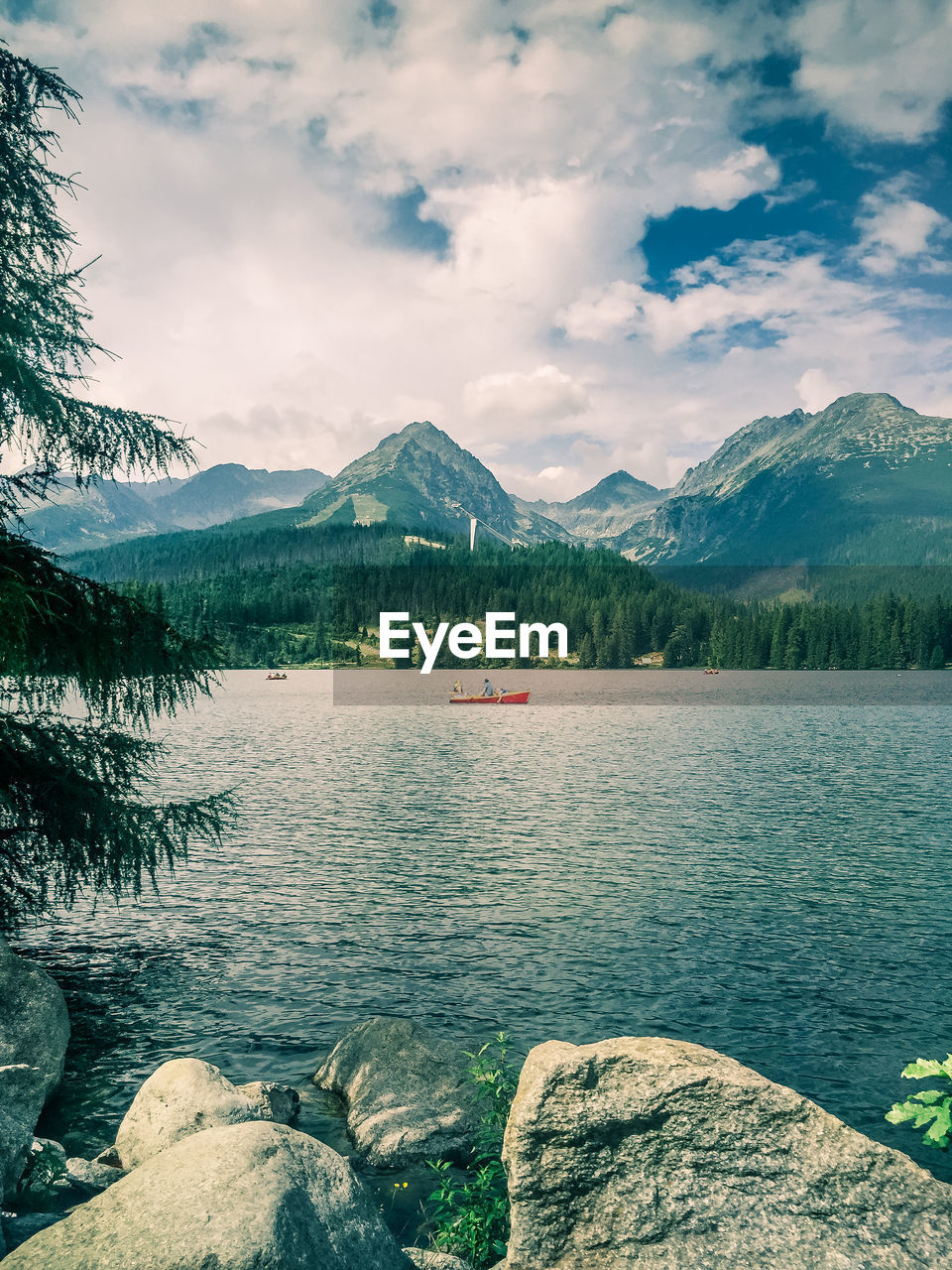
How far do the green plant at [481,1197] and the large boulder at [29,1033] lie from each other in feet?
20.2

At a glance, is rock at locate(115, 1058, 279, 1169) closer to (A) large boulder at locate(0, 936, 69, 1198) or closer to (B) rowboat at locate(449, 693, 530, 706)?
(A) large boulder at locate(0, 936, 69, 1198)

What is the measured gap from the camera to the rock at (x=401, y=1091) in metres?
12.1

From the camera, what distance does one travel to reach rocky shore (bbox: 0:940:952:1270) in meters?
6.56

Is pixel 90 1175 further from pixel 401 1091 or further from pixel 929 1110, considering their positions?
pixel 929 1110

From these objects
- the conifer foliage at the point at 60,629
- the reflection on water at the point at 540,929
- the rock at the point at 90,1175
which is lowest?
the reflection on water at the point at 540,929

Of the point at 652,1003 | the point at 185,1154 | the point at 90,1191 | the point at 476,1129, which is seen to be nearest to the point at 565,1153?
the point at 185,1154

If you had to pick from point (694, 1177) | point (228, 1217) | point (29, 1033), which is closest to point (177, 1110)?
point (29, 1033)

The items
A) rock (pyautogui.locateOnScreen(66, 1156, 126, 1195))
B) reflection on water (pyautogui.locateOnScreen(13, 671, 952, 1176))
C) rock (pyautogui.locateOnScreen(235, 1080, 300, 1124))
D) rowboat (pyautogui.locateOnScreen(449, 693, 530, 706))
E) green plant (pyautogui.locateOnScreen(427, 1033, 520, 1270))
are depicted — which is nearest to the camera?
green plant (pyautogui.locateOnScreen(427, 1033, 520, 1270))

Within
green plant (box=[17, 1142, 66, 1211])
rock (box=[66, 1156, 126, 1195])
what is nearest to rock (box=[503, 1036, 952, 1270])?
green plant (box=[17, 1142, 66, 1211])

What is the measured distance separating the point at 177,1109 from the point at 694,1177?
6.77 metres

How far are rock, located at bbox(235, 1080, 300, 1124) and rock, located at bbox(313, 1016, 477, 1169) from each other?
976 millimetres

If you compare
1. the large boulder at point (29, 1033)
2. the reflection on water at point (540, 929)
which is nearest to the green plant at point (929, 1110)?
the reflection on water at point (540, 929)

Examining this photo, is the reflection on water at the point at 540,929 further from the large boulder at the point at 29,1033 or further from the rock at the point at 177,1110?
the rock at the point at 177,1110

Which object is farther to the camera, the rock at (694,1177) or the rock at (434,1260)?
the rock at (434,1260)
